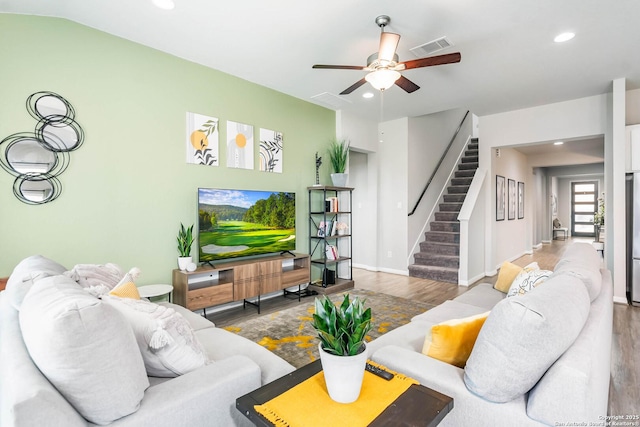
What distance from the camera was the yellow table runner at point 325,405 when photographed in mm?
1054

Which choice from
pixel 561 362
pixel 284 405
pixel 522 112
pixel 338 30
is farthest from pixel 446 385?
pixel 522 112

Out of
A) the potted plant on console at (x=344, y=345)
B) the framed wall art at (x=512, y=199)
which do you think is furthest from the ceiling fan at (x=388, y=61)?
the framed wall art at (x=512, y=199)

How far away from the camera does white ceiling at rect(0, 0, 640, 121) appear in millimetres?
2588

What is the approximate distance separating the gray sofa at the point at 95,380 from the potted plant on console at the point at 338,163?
3.74m

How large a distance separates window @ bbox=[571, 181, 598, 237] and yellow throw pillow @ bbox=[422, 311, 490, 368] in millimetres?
14424

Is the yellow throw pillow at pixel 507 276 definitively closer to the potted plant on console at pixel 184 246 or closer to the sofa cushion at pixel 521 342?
the sofa cushion at pixel 521 342

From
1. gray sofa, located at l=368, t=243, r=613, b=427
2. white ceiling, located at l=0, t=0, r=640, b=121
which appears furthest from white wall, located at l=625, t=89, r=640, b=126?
gray sofa, located at l=368, t=243, r=613, b=427

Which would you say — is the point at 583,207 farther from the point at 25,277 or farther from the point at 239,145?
the point at 25,277

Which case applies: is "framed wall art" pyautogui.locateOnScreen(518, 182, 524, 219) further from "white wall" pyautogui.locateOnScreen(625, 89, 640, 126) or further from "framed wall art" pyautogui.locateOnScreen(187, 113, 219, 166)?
"framed wall art" pyautogui.locateOnScreen(187, 113, 219, 166)

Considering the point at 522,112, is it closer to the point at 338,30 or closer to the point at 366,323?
the point at 338,30

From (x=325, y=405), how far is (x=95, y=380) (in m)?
0.73

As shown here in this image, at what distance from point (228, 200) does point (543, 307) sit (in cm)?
322

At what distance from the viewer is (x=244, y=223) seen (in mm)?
3891

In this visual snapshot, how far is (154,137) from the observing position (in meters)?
3.31
